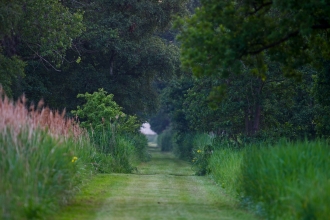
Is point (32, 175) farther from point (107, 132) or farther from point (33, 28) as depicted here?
point (33, 28)

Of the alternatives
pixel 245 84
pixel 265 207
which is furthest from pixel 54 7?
pixel 265 207

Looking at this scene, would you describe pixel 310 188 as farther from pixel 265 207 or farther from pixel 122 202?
pixel 122 202

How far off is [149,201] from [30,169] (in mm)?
→ 4223

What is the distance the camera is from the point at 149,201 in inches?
657

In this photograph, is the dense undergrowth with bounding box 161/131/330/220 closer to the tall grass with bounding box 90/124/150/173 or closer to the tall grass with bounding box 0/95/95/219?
the tall grass with bounding box 0/95/95/219

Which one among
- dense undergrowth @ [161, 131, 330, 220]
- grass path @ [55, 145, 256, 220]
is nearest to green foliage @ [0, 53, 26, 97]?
grass path @ [55, 145, 256, 220]

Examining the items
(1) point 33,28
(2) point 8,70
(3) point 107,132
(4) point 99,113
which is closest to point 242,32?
(2) point 8,70

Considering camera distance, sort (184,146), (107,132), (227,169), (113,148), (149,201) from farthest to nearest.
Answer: (184,146) < (107,132) < (113,148) < (227,169) < (149,201)

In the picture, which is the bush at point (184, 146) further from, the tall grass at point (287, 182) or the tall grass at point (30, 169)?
the tall grass at point (30, 169)

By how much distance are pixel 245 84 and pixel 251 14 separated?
510 inches

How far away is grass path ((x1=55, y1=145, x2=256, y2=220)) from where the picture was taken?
46.1 ft

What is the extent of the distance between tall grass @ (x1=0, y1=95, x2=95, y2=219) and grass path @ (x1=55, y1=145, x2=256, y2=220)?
55 centimetres

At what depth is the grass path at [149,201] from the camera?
1407cm

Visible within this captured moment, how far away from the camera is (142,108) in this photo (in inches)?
1736
